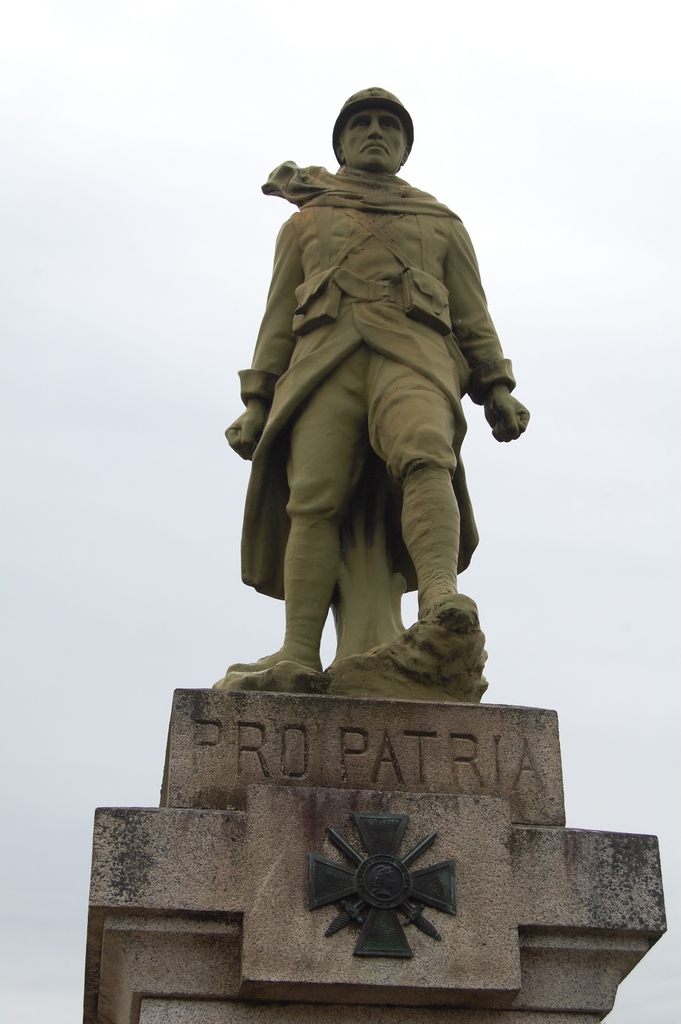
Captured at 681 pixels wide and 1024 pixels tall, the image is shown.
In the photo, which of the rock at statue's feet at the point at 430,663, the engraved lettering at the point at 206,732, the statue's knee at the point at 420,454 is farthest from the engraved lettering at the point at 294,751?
the statue's knee at the point at 420,454

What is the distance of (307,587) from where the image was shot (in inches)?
242

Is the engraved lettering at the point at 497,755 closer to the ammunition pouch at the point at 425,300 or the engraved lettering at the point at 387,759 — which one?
the engraved lettering at the point at 387,759

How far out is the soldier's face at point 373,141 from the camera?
712 centimetres

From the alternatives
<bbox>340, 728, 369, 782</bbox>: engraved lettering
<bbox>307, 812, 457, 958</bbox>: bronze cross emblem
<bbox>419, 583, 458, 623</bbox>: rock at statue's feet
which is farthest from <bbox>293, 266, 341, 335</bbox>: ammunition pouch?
<bbox>307, 812, 457, 958</bbox>: bronze cross emblem

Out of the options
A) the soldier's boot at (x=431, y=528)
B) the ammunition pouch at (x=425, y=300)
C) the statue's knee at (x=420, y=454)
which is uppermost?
the ammunition pouch at (x=425, y=300)

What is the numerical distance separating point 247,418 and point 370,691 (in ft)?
5.63

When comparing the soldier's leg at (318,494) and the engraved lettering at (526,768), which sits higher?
the soldier's leg at (318,494)

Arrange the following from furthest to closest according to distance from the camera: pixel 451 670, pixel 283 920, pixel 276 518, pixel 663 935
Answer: pixel 276 518 → pixel 451 670 → pixel 663 935 → pixel 283 920

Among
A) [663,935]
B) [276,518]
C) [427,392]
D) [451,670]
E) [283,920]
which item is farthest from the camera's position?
[276,518]

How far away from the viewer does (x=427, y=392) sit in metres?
6.29

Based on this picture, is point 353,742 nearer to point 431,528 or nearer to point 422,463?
point 431,528

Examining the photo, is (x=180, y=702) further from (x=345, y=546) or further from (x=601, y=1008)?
(x=601, y=1008)

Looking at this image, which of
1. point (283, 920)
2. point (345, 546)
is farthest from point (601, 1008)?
point (345, 546)

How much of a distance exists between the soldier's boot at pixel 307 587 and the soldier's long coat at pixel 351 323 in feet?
1.47
